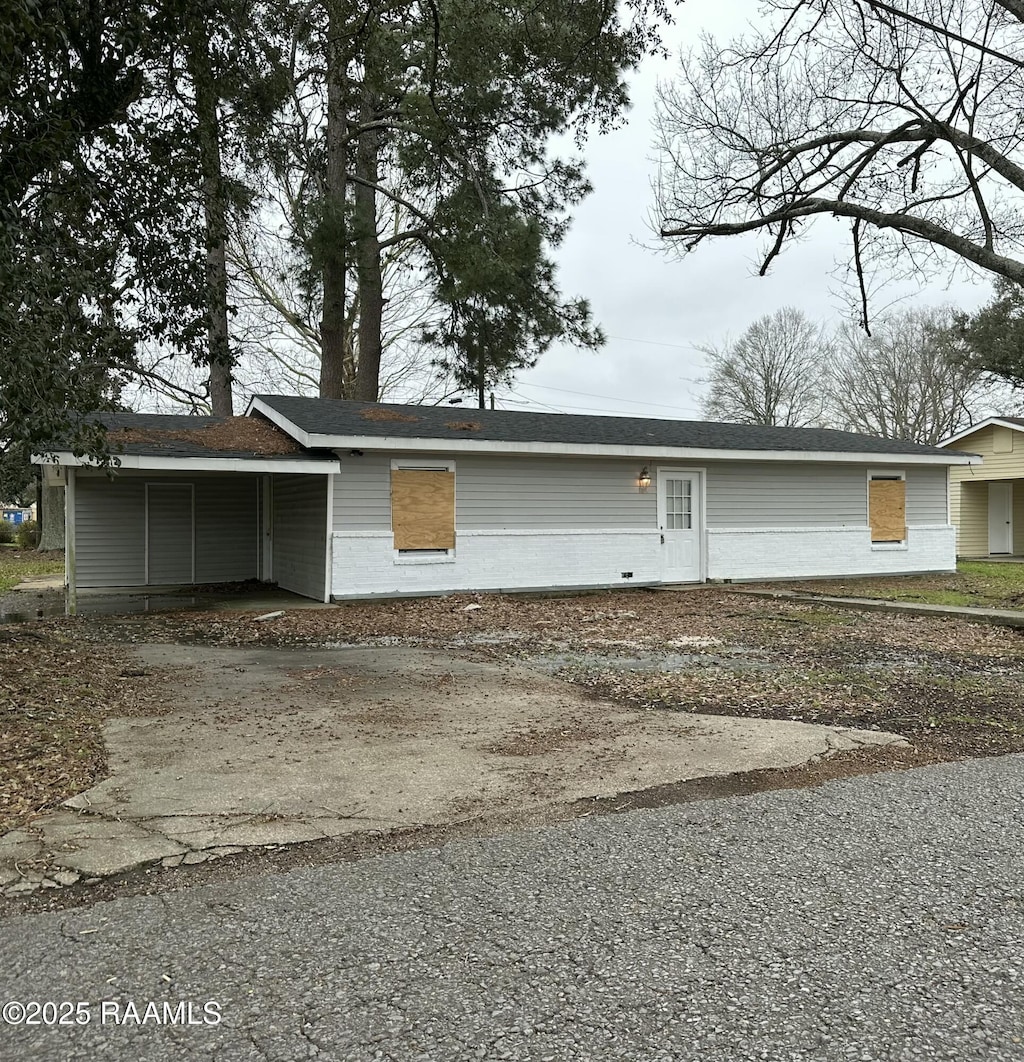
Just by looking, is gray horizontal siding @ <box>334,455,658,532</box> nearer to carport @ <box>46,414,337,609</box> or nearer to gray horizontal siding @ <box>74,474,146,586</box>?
carport @ <box>46,414,337,609</box>

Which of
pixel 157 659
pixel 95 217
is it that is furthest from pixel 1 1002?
pixel 95 217

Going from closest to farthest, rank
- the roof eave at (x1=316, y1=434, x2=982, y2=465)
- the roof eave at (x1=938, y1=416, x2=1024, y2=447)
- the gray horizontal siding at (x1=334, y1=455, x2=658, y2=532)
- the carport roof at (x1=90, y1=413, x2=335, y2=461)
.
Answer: the carport roof at (x1=90, y1=413, x2=335, y2=461) → the roof eave at (x1=316, y1=434, x2=982, y2=465) → the gray horizontal siding at (x1=334, y1=455, x2=658, y2=532) → the roof eave at (x1=938, y1=416, x2=1024, y2=447)

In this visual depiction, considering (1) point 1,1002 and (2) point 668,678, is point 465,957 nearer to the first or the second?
(1) point 1,1002

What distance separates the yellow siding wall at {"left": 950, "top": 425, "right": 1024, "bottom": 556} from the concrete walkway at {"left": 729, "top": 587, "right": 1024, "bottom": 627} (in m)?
13.2

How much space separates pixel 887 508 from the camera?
17.9 metres

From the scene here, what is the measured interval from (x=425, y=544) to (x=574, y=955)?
36.9 feet

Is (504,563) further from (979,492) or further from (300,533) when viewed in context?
(979,492)

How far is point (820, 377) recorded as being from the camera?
41.3 m

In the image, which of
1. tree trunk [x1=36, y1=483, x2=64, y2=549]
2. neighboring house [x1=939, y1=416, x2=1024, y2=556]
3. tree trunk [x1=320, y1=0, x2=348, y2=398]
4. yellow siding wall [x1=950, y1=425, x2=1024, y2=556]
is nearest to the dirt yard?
tree trunk [x1=320, y1=0, x2=348, y2=398]

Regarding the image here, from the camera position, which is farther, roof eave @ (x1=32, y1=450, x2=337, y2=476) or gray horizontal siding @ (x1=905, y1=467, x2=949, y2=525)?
gray horizontal siding @ (x1=905, y1=467, x2=949, y2=525)

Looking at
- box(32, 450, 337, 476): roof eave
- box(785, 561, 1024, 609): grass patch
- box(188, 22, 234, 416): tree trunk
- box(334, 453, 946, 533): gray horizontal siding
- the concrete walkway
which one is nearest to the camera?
box(188, 22, 234, 416): tree trunk

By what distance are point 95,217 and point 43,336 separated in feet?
7.75

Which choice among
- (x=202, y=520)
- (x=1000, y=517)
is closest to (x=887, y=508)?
(x=1000, y=517)

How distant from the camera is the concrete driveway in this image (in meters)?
3.72
